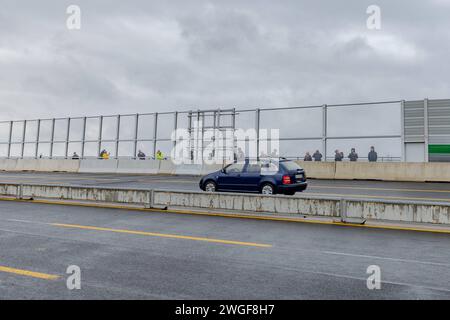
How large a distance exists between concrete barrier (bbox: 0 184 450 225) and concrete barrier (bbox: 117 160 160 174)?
1470 centimetres

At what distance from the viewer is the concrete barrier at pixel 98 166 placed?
31.6 meters

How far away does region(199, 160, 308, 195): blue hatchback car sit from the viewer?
1432 centimetres

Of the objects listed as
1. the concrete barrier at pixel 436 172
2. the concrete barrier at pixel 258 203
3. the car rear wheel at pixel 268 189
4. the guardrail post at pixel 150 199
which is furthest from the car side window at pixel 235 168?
the concrete barrier at pixel 436 172

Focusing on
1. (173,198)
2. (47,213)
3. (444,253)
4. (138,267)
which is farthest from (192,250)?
(47,213)

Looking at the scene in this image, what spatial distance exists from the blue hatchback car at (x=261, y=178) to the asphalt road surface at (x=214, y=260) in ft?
15.8

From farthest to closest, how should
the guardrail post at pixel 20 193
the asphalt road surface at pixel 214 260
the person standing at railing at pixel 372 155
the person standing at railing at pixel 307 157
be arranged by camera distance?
the person standing at railing at pixel 307 157 → the person standing at railing at pixel 372 155 → the guardrail post at pixel 20 193 → the asphalt road surface at pixel 214 260

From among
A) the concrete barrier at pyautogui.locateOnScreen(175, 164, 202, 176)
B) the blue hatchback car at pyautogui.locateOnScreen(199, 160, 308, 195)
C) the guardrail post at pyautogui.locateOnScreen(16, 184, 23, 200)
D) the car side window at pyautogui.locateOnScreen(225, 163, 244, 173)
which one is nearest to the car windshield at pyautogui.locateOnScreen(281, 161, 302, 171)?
the blue hatchback car at pyautogui.locateOnScreen(199, 160, 308, 195)

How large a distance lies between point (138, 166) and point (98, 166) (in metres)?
4.27

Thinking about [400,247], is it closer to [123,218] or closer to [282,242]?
[282,242]

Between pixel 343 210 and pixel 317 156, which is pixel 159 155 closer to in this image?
pixel 317 156

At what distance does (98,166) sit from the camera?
32250 millimetres

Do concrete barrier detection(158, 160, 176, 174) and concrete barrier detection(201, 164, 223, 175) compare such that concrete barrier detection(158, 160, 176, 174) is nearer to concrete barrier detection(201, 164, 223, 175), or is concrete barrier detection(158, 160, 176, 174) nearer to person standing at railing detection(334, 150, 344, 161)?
concrete barrier detection(201, 164, 223, 175)

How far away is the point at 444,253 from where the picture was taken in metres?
6.48

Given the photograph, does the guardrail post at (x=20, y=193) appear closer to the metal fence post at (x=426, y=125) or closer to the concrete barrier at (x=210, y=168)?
the concrete barrier at (x=210, y=168)
